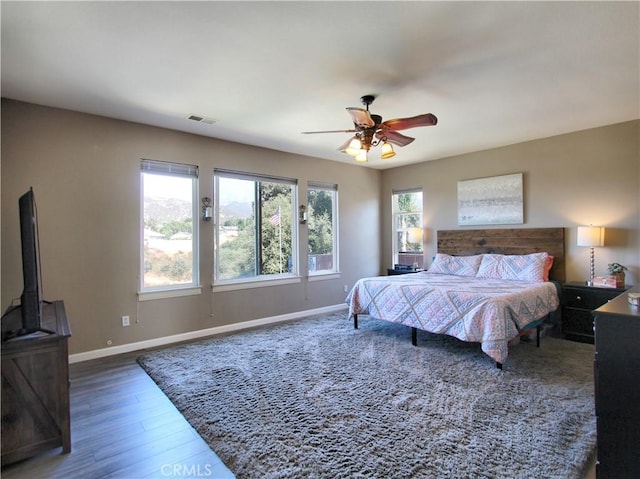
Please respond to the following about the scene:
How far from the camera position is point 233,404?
2.53 meters

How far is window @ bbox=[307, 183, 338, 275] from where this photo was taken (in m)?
Answer: 5.64

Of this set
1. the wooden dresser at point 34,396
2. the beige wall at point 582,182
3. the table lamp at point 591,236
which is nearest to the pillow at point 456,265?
the beige wall at point 582,182

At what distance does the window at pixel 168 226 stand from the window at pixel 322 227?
75.8 inches

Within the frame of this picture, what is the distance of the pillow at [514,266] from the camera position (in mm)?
4297

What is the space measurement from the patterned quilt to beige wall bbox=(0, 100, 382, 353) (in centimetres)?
191

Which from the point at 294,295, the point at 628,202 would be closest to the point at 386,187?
the point at 294,295

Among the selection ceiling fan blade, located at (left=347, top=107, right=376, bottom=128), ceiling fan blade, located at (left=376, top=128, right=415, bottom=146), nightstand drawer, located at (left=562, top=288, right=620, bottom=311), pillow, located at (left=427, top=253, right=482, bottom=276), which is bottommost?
nightstand drawer, located at (left=562, top=288, right=620, bottom=311)

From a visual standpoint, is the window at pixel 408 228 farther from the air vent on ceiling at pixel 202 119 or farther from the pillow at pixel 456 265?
the air vent on ceiling at pixel 202 119

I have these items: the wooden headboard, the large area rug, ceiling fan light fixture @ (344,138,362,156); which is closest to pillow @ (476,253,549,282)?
the wooden headboard

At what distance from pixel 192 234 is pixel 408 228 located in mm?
3908

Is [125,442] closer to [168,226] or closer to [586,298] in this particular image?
[168,226]

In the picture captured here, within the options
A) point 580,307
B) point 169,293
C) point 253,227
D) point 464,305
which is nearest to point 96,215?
point 169,293

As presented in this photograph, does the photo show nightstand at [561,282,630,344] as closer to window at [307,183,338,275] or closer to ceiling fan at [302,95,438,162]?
ceiling fan at [302,95,438,162]

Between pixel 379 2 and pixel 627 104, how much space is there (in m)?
3.20
